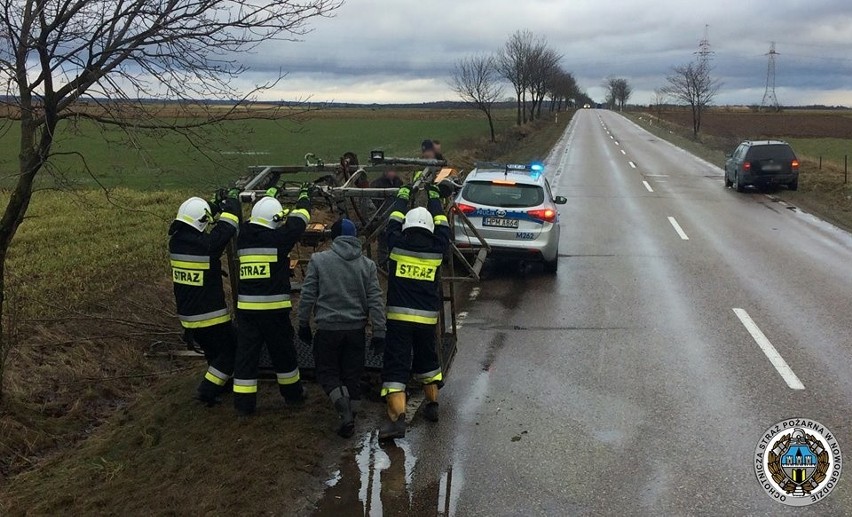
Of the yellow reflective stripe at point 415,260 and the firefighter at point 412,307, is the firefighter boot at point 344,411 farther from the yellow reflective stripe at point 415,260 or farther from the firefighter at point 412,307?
the yellow reflective stripe at point 415,260

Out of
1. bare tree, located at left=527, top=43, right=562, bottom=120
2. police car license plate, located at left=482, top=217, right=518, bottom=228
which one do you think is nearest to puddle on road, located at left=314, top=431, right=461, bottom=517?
police car license plate, located at left=482, top=217, right=518, bottom=228

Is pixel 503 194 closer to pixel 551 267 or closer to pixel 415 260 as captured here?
pixel 551 267

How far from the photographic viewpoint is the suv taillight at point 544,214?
10.6 m

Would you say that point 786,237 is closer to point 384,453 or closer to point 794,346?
point 794,346

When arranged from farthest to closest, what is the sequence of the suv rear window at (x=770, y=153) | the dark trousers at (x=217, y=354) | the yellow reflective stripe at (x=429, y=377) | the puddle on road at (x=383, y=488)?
the suv rear window at (x=770, y=153) → the dark trousers at (x=217, y=354) → the yellow reflective stripe at (x=429, y=377) → the puddle on road at (x=383, y=488)

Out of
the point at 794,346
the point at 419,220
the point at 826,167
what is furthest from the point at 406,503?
the point at 826,167

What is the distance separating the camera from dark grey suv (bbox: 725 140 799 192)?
843 inches

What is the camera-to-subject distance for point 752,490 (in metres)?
4.55

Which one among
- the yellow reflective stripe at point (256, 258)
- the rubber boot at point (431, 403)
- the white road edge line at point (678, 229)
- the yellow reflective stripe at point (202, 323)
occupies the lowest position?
the white road edge line at point (678, 229)

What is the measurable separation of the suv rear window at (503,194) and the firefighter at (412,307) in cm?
512

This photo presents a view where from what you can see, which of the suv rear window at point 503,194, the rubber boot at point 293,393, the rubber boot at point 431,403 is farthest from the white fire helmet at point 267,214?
the suv rear window at point 503,194

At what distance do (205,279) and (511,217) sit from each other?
5819mm

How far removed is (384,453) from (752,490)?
2577 millimetres

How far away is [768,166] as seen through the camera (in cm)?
2147
